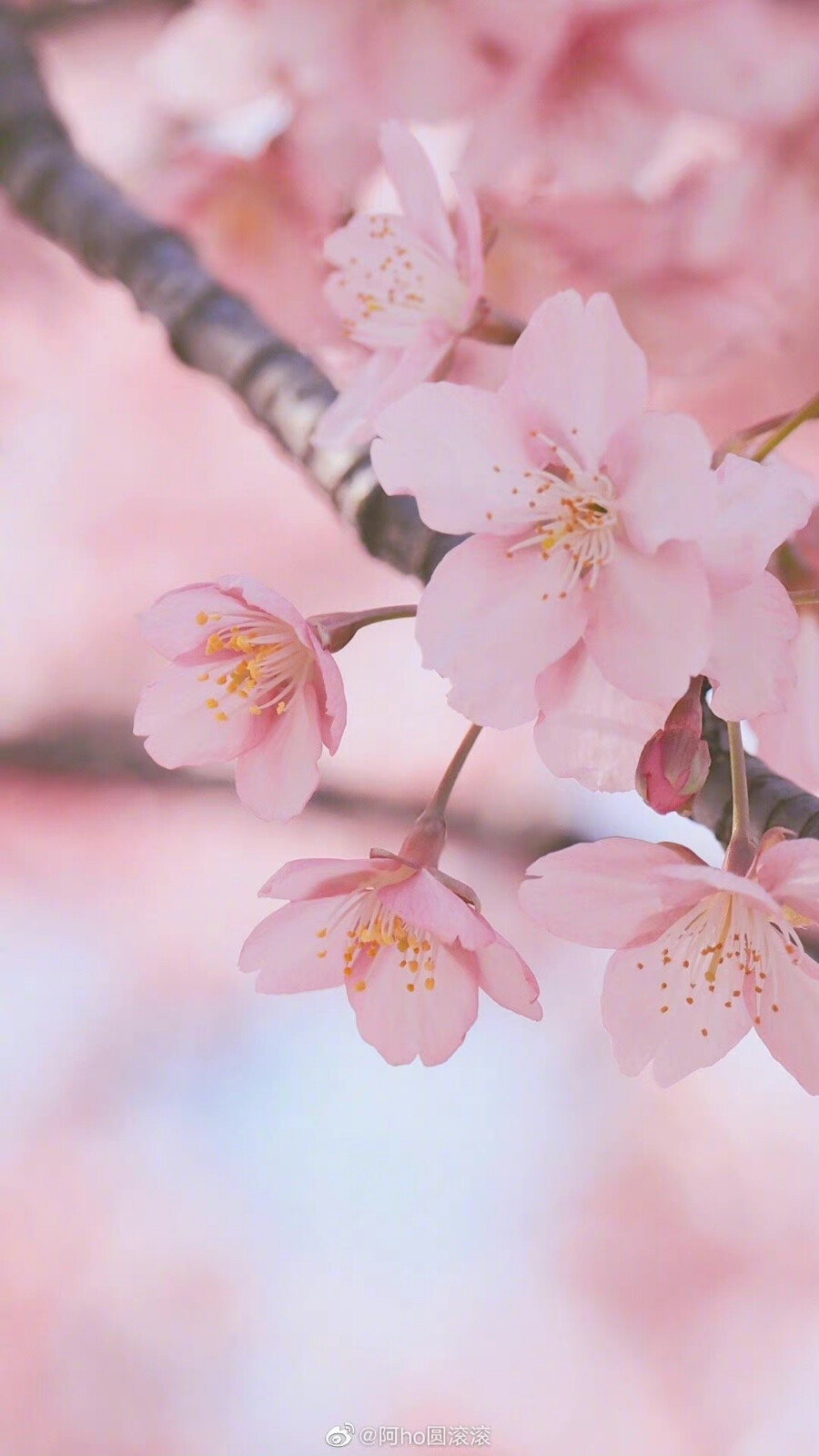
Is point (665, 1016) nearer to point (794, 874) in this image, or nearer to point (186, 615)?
point (794, 874)

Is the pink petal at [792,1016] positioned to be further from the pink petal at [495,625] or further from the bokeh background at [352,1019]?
the bokeh background at [352,1019]

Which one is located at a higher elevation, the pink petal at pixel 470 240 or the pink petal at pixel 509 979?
the pink petal at pixel 470 240

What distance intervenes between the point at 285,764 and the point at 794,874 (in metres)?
0.17

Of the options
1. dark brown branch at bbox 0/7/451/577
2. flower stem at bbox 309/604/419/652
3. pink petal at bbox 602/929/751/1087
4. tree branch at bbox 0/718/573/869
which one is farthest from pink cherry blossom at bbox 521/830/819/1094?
tree branch at bbox 0/718/573/869

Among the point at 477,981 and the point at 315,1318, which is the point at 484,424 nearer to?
the point at 477,981

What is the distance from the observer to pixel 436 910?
1.22 feet

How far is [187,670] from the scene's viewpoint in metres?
0.42

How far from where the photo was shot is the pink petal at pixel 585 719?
14.0 inches

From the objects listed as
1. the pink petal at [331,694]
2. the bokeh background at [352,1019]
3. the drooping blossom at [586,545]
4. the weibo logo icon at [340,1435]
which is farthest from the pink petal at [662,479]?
the weibo logo icon at [340,1435]

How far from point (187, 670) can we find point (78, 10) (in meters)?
0.74

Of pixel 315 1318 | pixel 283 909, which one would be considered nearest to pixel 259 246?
pixel 283 909

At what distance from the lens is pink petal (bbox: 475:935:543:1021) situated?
0.38 m

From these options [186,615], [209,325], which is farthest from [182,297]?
[186,615]

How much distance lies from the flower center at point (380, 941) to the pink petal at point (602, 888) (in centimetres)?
4
